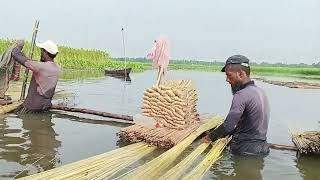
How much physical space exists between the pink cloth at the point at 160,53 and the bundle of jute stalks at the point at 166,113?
137 centimetres

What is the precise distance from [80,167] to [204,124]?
3.82 m

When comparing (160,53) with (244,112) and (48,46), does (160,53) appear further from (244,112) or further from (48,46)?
(244,112)

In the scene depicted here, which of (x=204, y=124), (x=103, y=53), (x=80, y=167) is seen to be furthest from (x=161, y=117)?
(x=103, y=53)

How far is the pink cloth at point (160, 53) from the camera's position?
28.4 ft

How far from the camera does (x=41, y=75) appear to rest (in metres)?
7.94

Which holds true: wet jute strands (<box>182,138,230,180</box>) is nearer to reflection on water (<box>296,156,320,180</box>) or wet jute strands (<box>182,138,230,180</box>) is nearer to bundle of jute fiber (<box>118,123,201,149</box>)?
bundle of jute fiber (<box>118,123,201,149</box>)

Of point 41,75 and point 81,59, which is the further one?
point 81,59

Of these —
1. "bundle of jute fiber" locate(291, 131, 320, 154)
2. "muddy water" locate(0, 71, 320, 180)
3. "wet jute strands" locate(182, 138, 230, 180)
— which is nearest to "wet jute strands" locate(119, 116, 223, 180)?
"wet jute strands" locate(182, 138, 230, 180)

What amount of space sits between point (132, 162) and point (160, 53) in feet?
12.1

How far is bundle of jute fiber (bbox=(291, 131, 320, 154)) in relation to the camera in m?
6.38

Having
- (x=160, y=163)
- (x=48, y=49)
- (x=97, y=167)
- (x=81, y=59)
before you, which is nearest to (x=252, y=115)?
(x=160, y=163)

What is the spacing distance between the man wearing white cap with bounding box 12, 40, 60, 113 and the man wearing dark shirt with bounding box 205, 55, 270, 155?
3.46 m

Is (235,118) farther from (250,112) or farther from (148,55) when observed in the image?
(148,55)

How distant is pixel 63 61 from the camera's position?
43.9 meters
